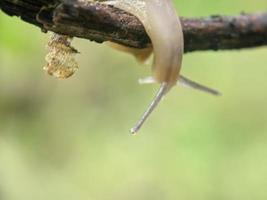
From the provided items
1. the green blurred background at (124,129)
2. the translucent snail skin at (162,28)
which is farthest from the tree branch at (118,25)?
the green blurred background at (124,129)

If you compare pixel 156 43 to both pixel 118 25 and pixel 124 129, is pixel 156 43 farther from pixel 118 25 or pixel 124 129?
pixel 124 129

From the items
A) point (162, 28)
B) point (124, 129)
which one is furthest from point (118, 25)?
point (124, 129)

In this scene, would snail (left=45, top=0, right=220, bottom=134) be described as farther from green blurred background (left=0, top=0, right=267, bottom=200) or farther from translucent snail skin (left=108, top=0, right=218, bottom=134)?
green blurred background (left=0, top=0, right=267, bottom=200)

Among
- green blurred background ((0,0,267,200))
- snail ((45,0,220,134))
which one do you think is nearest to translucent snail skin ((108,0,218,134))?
snail ((45,0,220,134))

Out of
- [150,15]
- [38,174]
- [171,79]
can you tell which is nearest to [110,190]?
[38,174]

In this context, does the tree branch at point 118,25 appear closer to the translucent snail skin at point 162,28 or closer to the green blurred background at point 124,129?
the translucent snail skin at point 162,28

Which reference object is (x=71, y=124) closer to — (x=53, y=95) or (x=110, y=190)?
(x=53, y=95)
